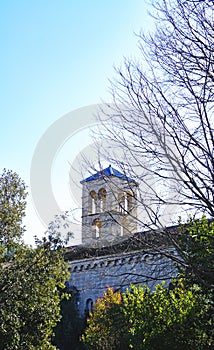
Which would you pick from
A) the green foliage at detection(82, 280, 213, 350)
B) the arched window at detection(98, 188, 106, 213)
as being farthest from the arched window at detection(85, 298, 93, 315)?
the arched window at detection(98, 188, 106, 213)

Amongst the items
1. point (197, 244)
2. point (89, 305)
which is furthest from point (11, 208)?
point (89, 305)

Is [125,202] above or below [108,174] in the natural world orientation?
below

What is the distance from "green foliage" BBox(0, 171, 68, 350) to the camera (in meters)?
10.1

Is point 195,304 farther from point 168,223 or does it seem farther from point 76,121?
point 76,121

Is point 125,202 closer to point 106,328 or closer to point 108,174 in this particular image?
point 108,174

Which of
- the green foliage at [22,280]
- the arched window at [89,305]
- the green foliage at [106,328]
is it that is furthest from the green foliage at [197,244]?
the arched window at [89,305]

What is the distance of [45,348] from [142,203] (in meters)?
6.13

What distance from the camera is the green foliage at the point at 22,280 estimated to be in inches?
396


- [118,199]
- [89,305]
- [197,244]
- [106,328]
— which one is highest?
[89,305]

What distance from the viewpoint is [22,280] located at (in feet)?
34.0

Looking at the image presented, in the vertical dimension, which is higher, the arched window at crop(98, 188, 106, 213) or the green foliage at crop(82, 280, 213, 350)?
the arched window at crop(98, 188, 106, 213)

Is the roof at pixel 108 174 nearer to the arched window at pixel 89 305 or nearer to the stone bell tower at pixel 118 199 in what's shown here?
the stone bell tower at pixel 118 199

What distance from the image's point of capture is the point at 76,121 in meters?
6.81

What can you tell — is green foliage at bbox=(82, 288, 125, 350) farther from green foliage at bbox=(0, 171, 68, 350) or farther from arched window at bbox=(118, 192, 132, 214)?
arched window at bbox=(118, 192, 132, 214)
